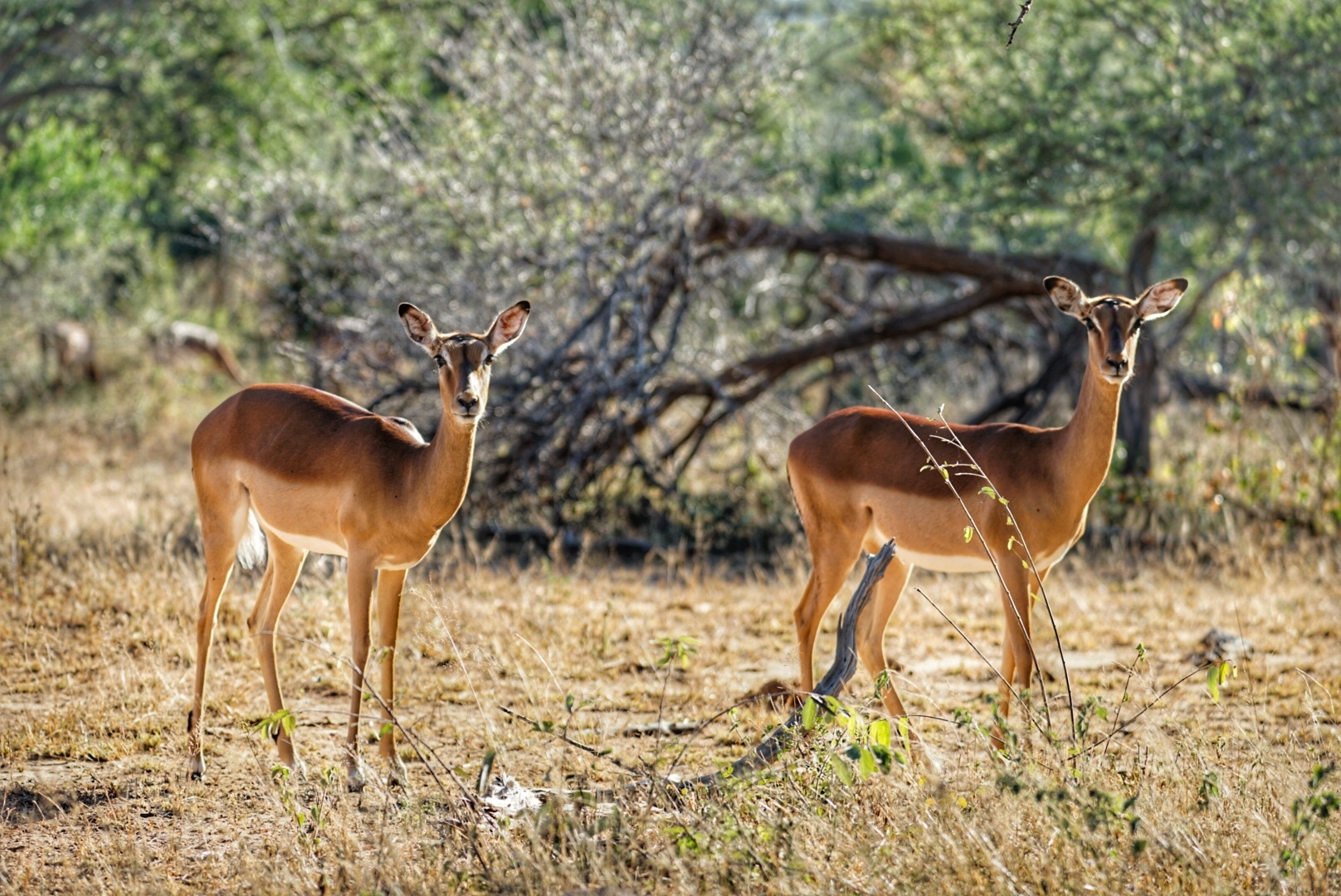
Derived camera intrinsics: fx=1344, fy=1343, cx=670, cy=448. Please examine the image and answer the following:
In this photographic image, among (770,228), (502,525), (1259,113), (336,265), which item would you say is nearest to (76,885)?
(502,525)

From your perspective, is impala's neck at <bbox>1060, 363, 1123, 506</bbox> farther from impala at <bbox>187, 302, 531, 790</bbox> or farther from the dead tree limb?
impala at <bbox>187, 302, 531, 790</bbox>

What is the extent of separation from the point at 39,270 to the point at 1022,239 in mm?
10855

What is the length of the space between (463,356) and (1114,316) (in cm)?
259

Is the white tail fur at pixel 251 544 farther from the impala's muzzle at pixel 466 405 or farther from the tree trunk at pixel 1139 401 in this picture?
the tree trunk at pixel 1139 401

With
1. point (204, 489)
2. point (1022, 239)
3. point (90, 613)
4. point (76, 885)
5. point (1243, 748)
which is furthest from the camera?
point (1022, 239)

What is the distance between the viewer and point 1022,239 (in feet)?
45.5

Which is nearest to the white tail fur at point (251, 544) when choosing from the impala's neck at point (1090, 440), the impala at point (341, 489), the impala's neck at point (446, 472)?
the impala at point (341, 489)

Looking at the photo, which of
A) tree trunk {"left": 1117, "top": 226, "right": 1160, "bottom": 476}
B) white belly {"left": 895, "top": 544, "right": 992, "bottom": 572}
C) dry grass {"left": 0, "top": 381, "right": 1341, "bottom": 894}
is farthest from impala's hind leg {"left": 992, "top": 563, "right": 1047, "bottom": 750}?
tree trunk {"left": 1117, "top": 226, "right": 1160, "bottom": 476}

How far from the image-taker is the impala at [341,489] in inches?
205

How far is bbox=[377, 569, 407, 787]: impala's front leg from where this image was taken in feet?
17.1

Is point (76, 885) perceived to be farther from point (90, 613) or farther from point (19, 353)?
point (19, 353)

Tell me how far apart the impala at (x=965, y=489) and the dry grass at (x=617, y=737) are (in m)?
0.48

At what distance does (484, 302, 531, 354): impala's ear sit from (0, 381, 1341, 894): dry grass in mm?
1089

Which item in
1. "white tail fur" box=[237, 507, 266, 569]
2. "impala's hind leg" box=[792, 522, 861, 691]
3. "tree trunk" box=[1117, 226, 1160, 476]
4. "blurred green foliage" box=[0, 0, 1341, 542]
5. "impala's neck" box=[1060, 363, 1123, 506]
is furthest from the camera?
"tree trunk" box=[1117, 226, 1160, 476]
